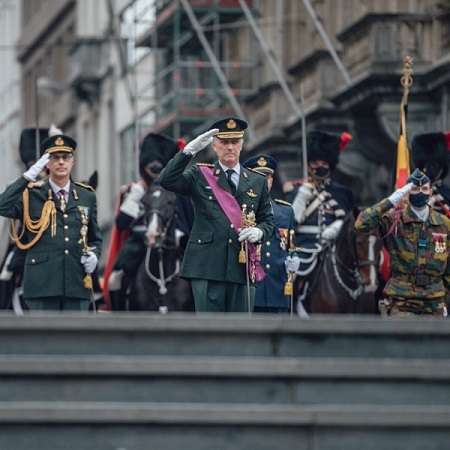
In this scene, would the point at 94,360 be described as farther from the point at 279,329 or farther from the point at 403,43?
the point at 403,43

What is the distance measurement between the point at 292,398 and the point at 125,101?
4548 cm

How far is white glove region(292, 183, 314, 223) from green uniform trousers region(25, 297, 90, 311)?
4875mm

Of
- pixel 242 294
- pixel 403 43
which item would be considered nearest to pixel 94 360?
pixel 242 294

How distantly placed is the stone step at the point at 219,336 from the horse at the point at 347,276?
8.40 meters

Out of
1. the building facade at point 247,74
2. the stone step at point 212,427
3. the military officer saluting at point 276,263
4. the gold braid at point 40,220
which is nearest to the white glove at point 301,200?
the building facade at point 247,74

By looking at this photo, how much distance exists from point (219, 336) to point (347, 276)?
30.9 ft

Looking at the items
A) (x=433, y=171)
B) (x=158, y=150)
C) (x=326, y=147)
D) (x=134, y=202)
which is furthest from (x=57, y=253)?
(x=326, y=147)

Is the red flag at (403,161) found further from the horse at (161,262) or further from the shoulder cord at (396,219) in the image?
the shoulder cord at (396,219)

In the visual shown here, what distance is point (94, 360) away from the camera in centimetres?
1109

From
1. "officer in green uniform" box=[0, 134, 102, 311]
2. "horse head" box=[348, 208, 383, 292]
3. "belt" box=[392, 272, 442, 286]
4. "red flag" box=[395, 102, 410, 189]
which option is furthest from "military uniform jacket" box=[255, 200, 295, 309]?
"red flag" box=[395, 102, 410, 189]

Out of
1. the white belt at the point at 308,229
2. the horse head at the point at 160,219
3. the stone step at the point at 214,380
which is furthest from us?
the white belt at the point at 308,229

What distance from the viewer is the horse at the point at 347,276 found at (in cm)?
2000

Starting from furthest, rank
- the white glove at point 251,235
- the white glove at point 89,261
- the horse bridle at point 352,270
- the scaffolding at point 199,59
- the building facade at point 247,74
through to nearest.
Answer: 1. the scaffolding at point 199,59
2. the building facade at point 247,74
3. the horse bridle at point 352,270
4. the white glove at point 89,261
5. the white glove at point 251,235

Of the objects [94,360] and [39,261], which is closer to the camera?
[94,360]
